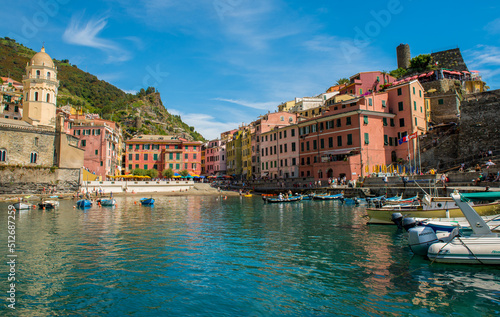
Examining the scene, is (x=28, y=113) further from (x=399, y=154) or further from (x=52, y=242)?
(x=399, y=154)

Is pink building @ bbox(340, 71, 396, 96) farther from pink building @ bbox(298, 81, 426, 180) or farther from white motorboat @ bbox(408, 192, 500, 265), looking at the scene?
white motorboat @ bbox(408, 192, 500, 265)

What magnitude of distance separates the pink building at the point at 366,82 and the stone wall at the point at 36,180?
54491mm

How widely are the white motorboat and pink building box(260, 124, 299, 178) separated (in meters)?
45.8

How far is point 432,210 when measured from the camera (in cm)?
1916

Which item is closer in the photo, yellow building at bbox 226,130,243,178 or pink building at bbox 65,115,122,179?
pink building at bbox 65,115,122,179

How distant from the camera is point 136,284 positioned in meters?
10.6

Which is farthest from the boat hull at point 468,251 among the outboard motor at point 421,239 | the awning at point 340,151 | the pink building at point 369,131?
the awning at point 340,151

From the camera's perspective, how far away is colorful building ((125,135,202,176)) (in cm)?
7975

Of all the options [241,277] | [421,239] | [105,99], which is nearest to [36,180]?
[241,277]

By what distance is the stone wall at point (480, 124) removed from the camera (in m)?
41.8

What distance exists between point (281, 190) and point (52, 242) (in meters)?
42.6

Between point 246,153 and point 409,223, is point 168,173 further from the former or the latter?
point 409,223

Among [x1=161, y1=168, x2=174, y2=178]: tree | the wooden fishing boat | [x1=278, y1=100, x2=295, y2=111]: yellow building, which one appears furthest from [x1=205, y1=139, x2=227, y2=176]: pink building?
the wooden fishing boat

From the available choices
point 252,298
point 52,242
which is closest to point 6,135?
point 52,242
